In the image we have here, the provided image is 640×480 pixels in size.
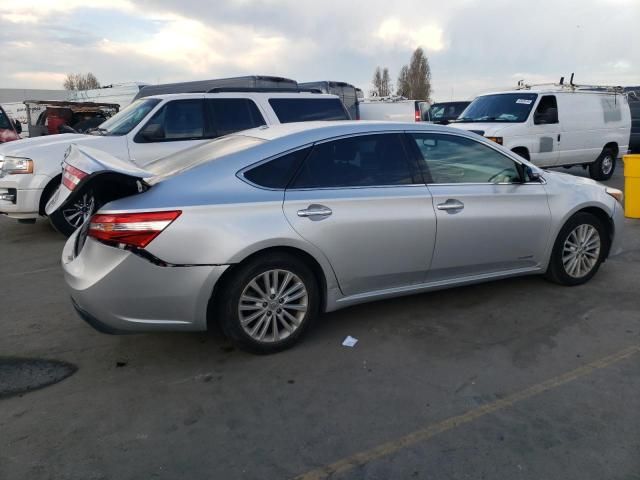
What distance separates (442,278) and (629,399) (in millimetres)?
1614

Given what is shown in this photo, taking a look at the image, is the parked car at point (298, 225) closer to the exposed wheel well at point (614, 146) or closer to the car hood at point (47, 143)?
the car hood at point (47, 143)

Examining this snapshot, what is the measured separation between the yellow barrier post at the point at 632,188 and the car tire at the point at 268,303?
6618 mm

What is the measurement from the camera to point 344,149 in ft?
13.4

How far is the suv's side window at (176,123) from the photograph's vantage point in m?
7.53

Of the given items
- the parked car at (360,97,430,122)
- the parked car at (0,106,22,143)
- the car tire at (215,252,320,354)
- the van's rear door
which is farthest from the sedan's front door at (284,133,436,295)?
the parked car at (360,97,430,122)

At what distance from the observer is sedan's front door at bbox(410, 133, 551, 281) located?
431 cm

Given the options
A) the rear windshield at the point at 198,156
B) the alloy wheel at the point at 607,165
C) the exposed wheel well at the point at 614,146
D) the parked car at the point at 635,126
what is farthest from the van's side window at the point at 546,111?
the rear windshield at the point at 198,156

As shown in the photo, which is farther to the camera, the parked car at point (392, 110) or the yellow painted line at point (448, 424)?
the parked car at point (392, 110)

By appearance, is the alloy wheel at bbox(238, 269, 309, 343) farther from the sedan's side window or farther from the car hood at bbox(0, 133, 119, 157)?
the car hood at bbox(0, 133, 119, 157)

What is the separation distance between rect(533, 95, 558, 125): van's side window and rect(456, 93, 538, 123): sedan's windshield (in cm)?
21

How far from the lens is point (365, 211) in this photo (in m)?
3.95

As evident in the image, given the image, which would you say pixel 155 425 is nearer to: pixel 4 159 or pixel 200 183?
pixel 200 183

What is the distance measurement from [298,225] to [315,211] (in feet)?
0.56

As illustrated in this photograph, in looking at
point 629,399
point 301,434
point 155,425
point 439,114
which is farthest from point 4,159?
point 439,114
